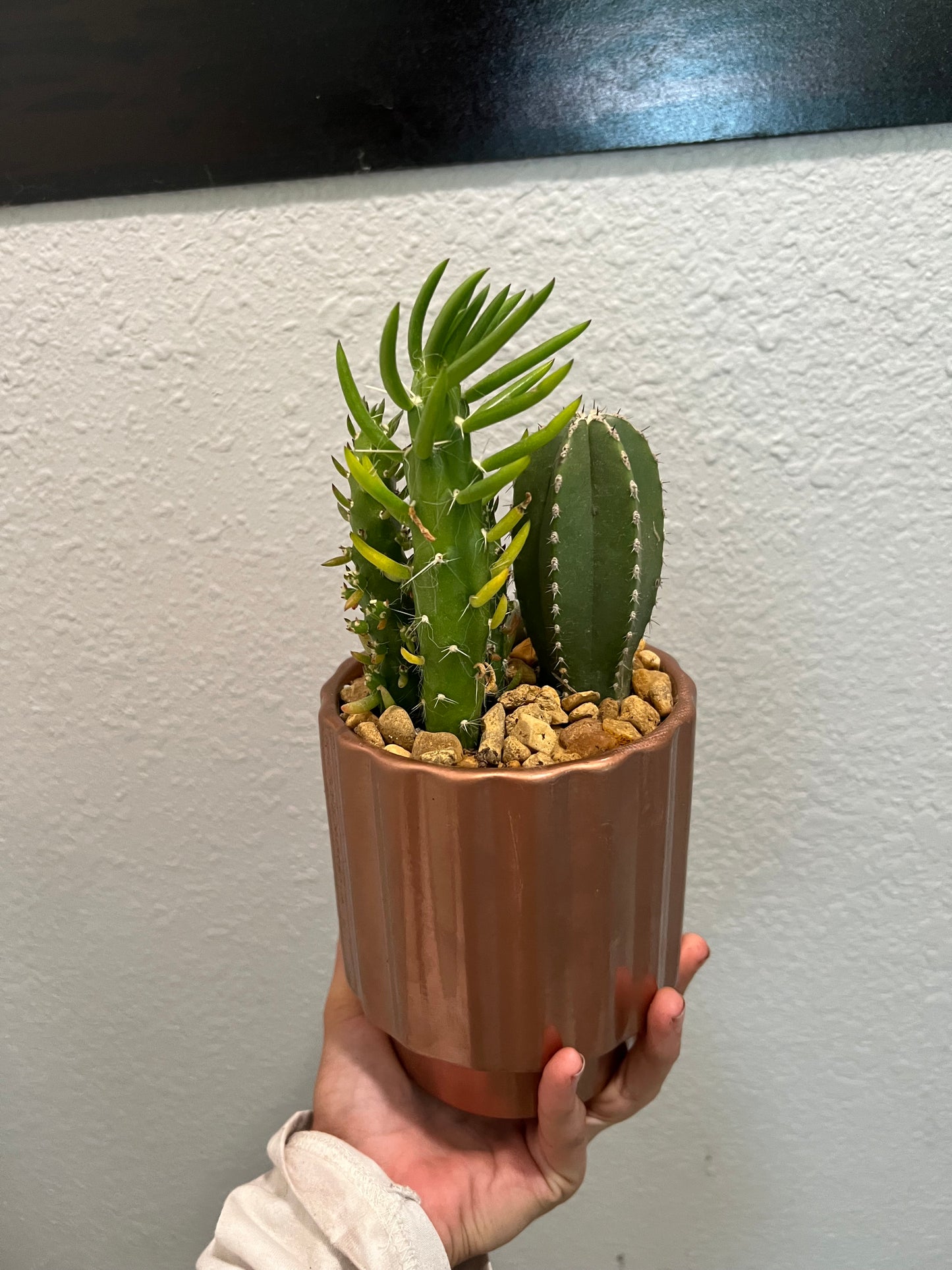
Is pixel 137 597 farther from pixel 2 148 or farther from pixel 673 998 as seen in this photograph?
pixel 673 998

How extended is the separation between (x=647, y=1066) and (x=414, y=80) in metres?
0.65

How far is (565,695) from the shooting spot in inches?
16.7

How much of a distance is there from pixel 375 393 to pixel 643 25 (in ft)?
1.01

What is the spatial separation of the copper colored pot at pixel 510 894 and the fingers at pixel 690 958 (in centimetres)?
13

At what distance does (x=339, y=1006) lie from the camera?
62 centimetres

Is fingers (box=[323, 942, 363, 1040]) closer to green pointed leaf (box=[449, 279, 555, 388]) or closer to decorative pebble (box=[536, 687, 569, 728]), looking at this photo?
decorative pebble (box=[536, 687, 569, 728])

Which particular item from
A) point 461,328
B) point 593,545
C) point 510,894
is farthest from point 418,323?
point 510,894

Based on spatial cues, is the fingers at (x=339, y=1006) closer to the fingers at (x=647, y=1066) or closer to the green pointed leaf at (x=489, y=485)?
the fingers at (x=647, y=1066)

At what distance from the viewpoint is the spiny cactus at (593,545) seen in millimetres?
381

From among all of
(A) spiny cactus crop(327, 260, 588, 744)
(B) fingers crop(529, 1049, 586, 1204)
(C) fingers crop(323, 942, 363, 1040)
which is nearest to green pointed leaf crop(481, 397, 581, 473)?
(A) spiny cactus crop(327, 260, 588, 744)

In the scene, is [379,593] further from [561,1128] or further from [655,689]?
[561,1128]

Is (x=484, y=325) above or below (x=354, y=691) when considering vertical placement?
above

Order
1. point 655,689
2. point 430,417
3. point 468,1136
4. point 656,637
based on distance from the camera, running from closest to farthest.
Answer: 1. point 430,417
2. point 655,689
3. point 468,1136
4. point 656,637

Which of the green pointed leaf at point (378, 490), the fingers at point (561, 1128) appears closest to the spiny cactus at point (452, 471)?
the green pointed leaf at point (378, 490)
